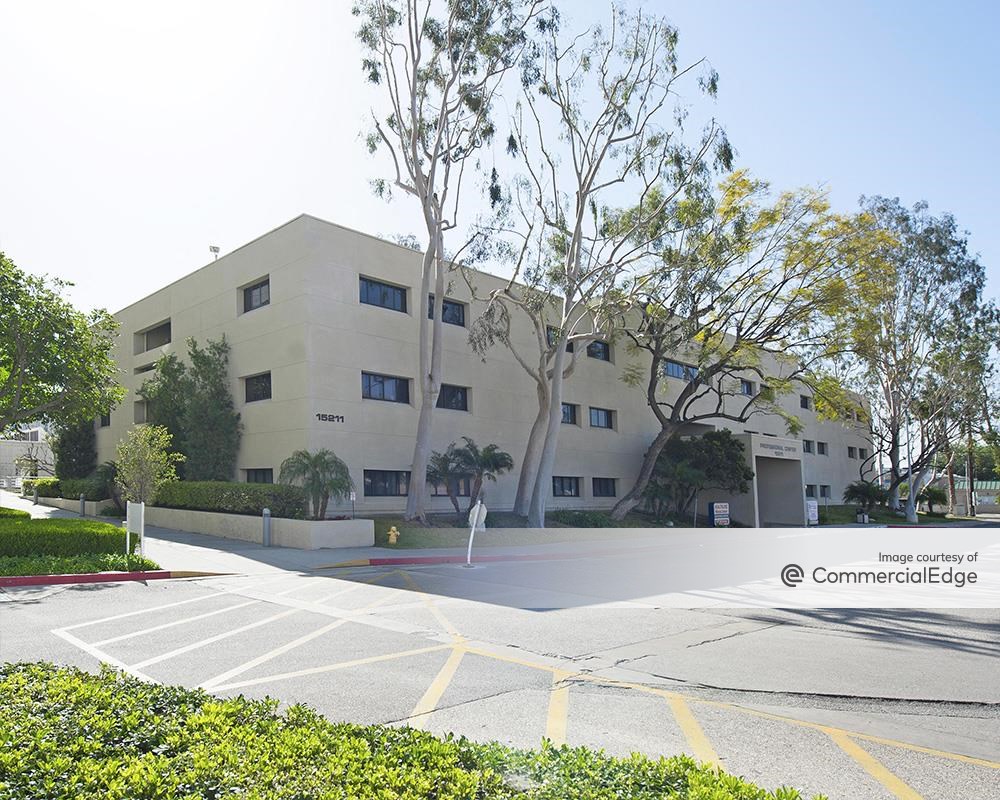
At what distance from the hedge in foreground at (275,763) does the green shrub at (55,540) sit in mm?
12483

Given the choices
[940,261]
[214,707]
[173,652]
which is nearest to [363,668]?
[173,652]

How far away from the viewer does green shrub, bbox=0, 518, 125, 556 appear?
1598 centimetres

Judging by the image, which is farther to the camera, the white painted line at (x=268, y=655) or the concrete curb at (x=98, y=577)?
the concrete curb at (x=98, y=577)

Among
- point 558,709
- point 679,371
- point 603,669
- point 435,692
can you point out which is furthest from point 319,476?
point 679,371

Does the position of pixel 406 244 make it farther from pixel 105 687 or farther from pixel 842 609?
pixel 105 687

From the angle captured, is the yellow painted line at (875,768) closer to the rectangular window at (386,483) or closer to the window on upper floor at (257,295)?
the rectangular window at (386,483)

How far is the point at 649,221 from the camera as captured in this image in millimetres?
29062

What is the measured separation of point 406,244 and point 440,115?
5.43 m

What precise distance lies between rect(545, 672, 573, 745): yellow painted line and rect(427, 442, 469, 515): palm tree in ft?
Answer: 65.3

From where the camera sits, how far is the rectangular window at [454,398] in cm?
2990

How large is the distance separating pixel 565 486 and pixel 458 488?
742cm

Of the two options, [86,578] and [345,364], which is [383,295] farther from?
[86,578]

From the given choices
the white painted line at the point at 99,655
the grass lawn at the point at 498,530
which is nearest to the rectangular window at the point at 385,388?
the grass lawn at the point at 498,530

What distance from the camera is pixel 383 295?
2850 centimetres
